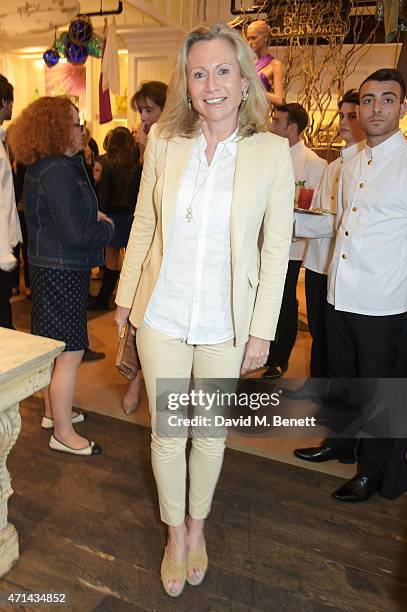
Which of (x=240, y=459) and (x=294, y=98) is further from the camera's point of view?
(x=294, y=98)

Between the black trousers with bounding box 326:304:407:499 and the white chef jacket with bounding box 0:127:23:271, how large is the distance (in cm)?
153

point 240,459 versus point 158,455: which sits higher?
point 158,455

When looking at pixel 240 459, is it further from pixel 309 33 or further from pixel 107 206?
pixel 309 33

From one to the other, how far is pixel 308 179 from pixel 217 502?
191 cm

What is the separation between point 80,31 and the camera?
→ 4.95 meters

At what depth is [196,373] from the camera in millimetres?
1564

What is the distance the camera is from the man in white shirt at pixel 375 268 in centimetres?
193

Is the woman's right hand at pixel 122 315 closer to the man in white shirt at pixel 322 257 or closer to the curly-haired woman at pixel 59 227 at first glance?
the curly-haired woman at pixel 59 227

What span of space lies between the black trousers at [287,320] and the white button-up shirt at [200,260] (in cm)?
169

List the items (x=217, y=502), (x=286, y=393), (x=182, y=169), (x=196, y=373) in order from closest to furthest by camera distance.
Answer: (x=182, y=169) → (x=196, y=373) → (x=217, y=502) → (x=286, y=393)

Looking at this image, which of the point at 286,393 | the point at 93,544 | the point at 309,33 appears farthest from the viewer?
the point at 309,33

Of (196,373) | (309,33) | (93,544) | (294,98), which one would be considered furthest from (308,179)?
(294,98)

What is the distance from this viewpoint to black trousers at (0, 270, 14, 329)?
3.02 m

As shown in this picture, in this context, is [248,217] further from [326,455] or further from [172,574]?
[326,455]
